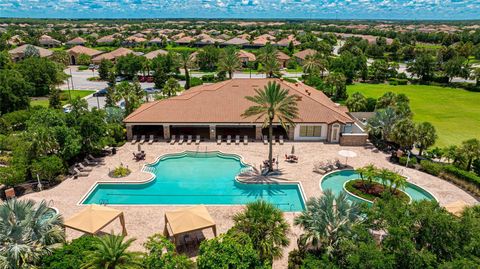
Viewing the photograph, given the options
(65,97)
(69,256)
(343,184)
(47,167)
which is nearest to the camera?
(69,256)

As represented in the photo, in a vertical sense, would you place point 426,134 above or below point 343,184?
above

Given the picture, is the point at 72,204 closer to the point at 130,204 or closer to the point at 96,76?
the point at 130,204

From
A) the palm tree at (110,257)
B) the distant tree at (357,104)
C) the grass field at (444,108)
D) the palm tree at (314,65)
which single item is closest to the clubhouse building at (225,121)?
the distant tree at (357,104)

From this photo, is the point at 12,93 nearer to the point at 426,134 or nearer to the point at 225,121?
the point at 225,121

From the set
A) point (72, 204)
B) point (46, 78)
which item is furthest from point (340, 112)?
point (46, 78)

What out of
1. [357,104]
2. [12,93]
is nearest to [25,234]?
[12,93]

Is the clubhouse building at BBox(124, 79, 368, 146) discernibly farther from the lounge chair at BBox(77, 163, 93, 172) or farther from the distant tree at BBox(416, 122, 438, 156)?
the lounge chair at BBox(77, 163, 93, 172)

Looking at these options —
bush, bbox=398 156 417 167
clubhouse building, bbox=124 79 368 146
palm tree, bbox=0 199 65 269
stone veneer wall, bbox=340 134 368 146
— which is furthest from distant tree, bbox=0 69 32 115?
bush, bbox=398 156 417 167
